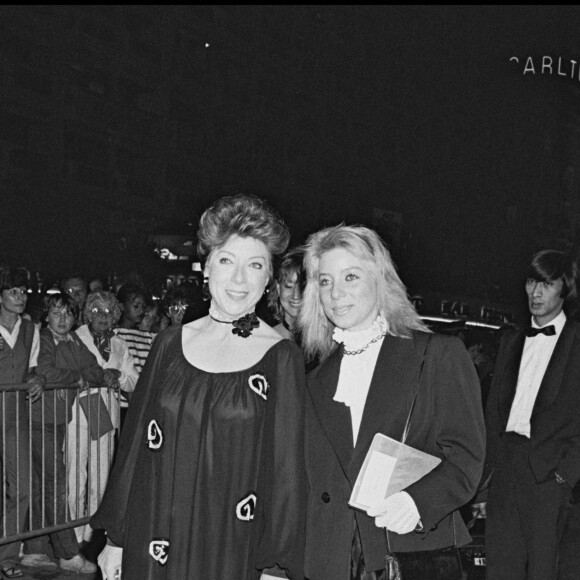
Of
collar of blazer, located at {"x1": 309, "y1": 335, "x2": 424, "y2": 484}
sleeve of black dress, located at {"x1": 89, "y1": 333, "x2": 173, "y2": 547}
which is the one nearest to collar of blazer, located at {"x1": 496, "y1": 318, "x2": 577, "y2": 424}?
collar of blazer, located at {"x1": 309, "y1": 335, "x2": 424, "y2": 484}

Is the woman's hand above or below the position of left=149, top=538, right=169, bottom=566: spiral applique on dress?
below

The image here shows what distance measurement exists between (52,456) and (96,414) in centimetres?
46

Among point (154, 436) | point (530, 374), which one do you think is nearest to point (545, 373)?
point (530, 374)

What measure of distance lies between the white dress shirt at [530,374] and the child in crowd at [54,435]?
127 inches

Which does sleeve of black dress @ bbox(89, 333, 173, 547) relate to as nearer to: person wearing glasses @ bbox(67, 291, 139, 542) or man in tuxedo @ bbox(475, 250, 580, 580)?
man in tuxedo @ bbox(475, 250, 580, 580)

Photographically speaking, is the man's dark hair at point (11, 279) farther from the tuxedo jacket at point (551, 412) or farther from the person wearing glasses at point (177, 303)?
the tuxedo jacket at point (551, 412)

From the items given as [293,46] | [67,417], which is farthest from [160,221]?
[67,417]

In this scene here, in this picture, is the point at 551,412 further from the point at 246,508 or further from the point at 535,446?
the point at 246,508

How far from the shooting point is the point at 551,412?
5.15 meters

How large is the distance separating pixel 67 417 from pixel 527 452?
3.43 meters

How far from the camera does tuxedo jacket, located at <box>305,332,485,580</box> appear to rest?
3031 mm

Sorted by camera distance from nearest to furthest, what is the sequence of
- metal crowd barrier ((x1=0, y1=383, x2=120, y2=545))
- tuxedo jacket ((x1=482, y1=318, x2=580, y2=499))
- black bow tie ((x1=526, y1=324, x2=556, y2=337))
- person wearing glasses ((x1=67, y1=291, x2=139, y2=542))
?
tuxedo jacket ((x1=482, y1=318, x2=580, y2=499)) → black bow tie ((x1=526, y1=324, x2=556, y2=337)) → metal crowd barrier ((x1=0, y1=383, x2=120, y2=545)) → person wearing glasses ((x1=67, y1=291, x2=139, y2=542))

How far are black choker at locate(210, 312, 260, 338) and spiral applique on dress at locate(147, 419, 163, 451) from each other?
0.46m

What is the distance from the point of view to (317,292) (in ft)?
11.5
